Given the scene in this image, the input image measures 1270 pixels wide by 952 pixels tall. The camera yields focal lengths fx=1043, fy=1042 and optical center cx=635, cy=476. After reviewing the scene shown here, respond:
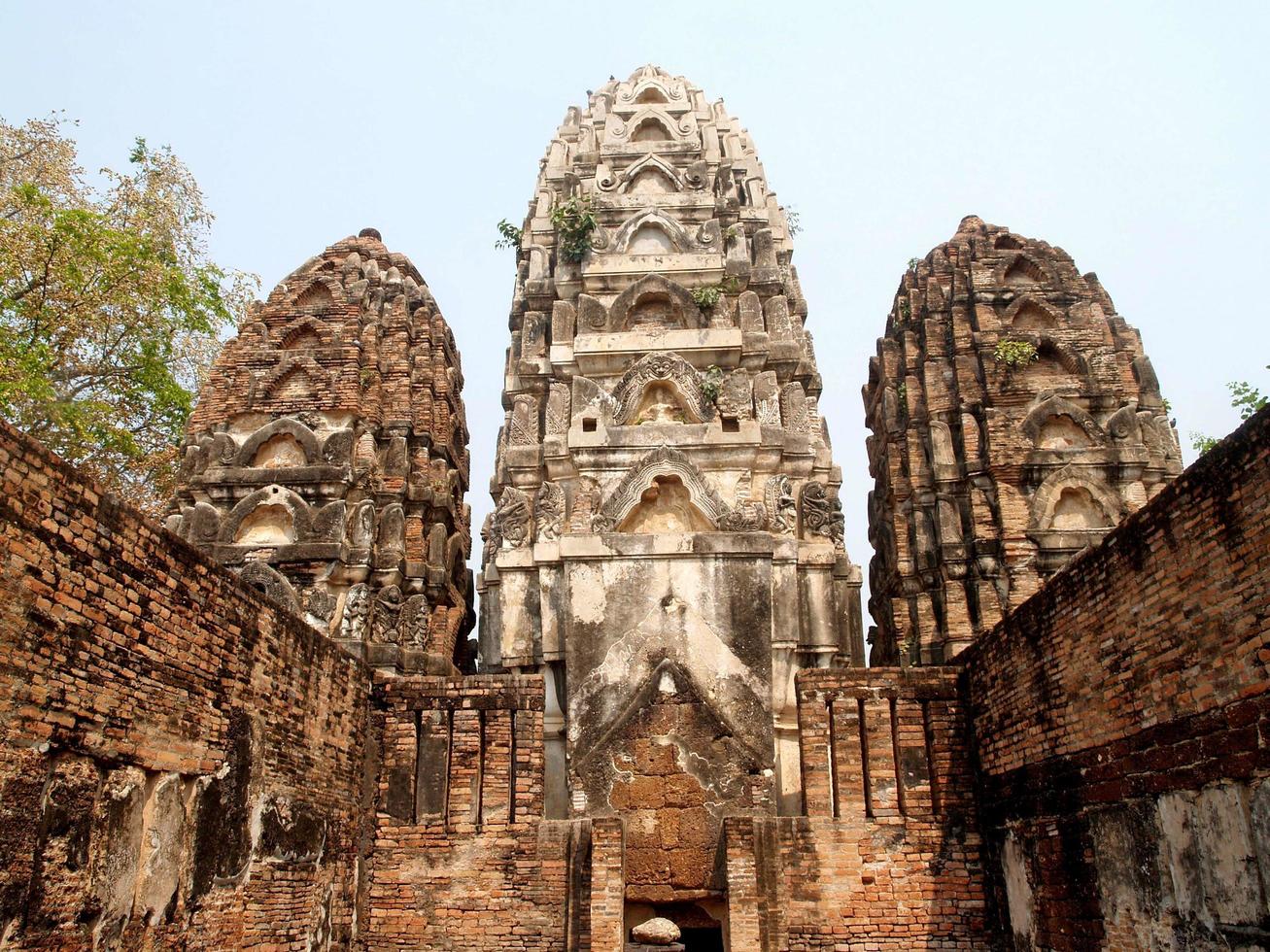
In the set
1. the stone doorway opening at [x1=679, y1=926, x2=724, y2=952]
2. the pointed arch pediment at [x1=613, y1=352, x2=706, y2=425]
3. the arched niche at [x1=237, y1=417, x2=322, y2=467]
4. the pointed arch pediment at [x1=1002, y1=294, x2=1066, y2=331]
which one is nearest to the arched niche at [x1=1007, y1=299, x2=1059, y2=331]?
the pointed arch pediment at [x1=1002, y1=294, x2=1066, y2=331]

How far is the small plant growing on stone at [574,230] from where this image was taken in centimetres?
1797

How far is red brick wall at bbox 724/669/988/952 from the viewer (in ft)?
33.0

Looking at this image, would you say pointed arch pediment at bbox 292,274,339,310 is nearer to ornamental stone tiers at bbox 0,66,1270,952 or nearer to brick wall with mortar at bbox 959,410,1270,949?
ornamental stone tiers at bbox 0,66,1270,952

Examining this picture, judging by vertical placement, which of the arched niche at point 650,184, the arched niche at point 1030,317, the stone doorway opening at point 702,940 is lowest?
the stone doorway opening at point 702,940

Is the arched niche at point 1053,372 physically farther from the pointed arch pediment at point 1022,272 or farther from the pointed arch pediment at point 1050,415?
the pointed arch pediment at point 1022,272

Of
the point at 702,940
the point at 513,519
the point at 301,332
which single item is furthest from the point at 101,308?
the point at 702,940

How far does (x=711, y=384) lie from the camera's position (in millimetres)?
16047

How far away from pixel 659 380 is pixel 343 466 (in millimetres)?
5364

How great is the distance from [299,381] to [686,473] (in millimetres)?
7596

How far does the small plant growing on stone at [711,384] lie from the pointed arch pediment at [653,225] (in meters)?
2.78

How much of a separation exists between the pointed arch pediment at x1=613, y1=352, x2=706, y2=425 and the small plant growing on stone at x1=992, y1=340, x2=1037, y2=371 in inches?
254

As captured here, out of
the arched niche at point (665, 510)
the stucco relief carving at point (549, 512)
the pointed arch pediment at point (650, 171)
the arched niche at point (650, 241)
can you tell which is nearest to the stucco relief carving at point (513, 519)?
the stucco relief carving at point (549, 512)

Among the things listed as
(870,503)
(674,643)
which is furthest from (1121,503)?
(674,643)

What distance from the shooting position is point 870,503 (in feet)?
75.3
